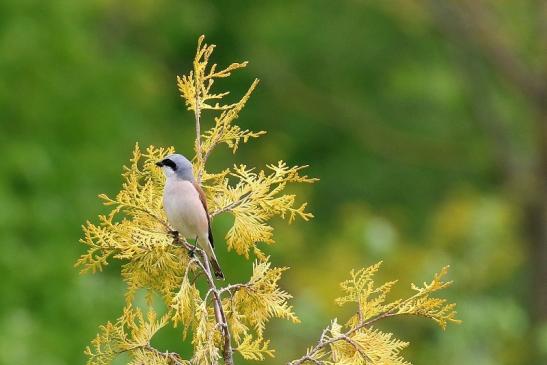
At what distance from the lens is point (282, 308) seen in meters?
4.45

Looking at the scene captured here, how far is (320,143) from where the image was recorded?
2542 cm

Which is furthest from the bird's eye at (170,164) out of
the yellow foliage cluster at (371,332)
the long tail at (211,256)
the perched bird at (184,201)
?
the yellow foliage cluster at (371,332)

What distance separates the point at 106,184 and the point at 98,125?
93 cm

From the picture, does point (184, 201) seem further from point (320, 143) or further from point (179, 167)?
point (320, 143)

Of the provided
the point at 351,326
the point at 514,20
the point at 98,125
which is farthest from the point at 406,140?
the point at 351,326

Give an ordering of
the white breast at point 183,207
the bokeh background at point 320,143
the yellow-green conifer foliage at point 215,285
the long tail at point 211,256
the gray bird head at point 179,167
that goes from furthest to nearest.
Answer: the bokeh background at point 320,143
the long tail at point 211,256
the gray bird head at point 179,167
the white breast at point 183,207
the yellow-green conifer foliage at point 215,285

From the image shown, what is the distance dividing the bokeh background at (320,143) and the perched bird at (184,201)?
6249 mm

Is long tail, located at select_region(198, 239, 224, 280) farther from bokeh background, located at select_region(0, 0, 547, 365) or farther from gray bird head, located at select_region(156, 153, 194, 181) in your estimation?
bokeh background, located at select_region(0, 0, 547, 365)

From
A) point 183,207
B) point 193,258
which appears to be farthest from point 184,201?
point 193,258

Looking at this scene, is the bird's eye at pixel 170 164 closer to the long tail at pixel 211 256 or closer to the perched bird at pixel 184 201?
the perched bird at pixel 184 201

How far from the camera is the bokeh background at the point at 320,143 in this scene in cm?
1480

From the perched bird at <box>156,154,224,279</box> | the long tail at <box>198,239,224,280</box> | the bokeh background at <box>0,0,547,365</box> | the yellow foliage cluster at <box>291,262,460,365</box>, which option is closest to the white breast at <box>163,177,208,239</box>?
the perched bird at <box>156,154,224,279</box>

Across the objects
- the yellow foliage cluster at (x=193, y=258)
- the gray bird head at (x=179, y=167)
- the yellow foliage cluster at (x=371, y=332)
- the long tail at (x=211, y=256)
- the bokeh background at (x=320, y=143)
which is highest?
the bokeh background at (x=320, y=143)

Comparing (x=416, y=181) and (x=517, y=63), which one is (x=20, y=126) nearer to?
(x=517, y=63)
